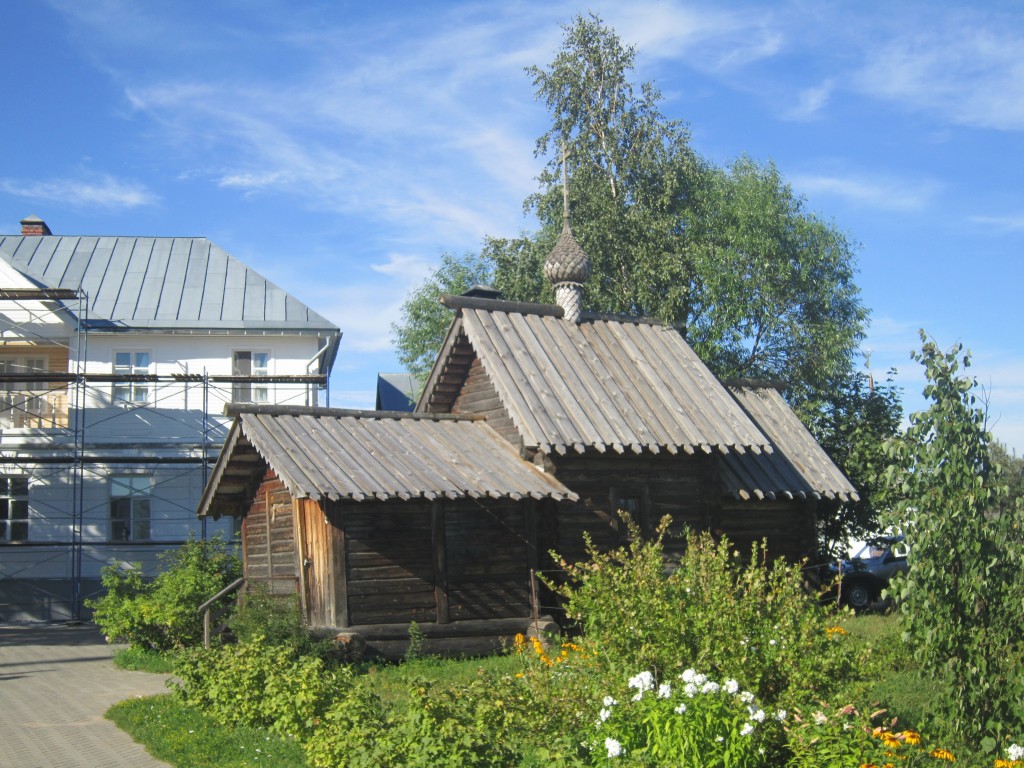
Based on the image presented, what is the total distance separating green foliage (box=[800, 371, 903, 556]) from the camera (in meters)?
24.0

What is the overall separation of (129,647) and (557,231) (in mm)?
17552

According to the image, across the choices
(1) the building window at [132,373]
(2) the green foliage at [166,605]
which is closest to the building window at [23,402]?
(1) the building window at [132,373]

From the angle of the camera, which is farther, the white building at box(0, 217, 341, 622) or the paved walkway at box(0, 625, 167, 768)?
the white building at box(0, 217, 341, 622)

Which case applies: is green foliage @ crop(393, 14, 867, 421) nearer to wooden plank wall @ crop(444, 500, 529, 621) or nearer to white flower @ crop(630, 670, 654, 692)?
wooden plank wall @ crop(444, 500, 529, 621)

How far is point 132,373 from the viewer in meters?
27.0

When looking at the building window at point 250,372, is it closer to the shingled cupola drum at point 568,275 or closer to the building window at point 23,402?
the building window at point 23,402

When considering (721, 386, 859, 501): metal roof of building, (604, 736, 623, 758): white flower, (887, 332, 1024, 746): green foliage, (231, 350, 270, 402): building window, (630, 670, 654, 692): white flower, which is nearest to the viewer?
(604, 736, 623, 758): white flower

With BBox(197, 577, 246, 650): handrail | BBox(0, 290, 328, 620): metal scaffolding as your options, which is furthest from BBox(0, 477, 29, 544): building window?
BBox(197, 577, 246, 650): handrail

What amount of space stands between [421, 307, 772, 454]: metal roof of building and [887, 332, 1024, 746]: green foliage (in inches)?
313

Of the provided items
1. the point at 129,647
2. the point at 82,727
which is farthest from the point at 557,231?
the point at 82,727

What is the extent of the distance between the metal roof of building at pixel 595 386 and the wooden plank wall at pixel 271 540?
3623mm

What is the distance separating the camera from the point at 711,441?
17.1 m

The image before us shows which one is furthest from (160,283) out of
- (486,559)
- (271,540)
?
(486,559)

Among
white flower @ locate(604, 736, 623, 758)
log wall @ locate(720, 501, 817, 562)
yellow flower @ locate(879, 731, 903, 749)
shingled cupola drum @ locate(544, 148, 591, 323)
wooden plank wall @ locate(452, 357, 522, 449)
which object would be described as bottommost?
yellow flower @ locate(879, 731, 903, 749)
